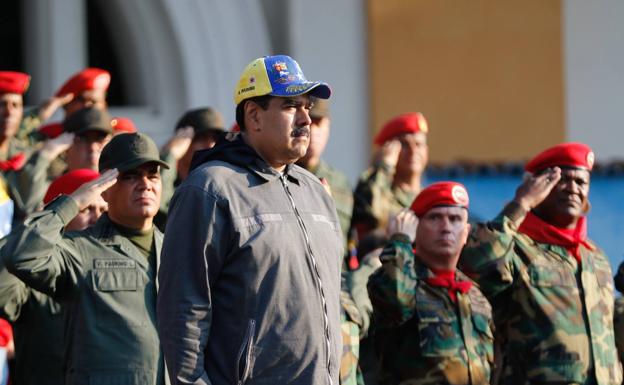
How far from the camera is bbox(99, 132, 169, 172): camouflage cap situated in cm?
580

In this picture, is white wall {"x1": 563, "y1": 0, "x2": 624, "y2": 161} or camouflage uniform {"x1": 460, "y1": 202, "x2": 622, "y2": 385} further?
white wall {"x1": 563, "y1": 0, "x2": 624, "y2": 161}

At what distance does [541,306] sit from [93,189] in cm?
226

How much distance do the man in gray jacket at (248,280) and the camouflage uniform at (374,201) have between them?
3.02 meters

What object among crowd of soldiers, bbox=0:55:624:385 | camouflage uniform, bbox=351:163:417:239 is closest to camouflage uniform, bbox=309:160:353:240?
crowd of soldiers, bbox=0:55:624:385

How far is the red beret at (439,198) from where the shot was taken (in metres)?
6.62

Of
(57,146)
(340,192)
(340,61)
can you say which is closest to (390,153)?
(340,192)

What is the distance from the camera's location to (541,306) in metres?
6.68

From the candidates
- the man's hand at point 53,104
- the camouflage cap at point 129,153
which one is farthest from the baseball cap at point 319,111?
the camouflage cap at point 129,153

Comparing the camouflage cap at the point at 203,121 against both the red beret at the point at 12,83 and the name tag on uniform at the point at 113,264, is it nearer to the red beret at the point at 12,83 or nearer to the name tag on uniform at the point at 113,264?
the red beret at the point at 12,83

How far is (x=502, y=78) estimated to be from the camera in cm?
1033

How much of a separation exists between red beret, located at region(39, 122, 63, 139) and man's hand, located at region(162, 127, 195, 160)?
998 mm

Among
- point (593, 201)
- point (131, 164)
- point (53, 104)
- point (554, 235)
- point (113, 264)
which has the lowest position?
point (593, 201)

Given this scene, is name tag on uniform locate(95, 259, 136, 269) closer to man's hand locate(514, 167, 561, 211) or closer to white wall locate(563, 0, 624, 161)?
man's hand locate(514, 167, 561, 211)

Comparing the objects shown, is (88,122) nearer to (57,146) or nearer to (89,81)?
(57,146)
